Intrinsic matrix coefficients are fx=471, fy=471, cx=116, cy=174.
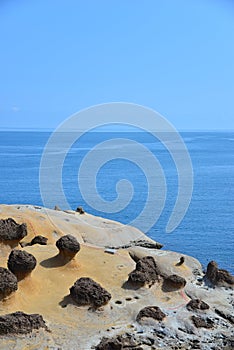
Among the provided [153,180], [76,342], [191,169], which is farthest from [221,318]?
[191,169]

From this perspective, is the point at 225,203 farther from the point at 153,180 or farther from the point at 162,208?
the point at 153,180

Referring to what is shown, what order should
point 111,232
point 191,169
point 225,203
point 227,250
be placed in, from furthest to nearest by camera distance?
point 191,169
point 225,203
point 227,250
point 111,232

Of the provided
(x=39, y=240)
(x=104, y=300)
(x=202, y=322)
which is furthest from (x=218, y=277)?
(x=39, y=240)

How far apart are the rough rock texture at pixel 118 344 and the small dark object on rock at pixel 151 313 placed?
1.45 metres

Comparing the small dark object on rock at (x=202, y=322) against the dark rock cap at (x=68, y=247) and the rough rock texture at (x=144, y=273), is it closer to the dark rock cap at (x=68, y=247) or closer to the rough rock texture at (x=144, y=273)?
the rough rock texture at (x=144, y=273)

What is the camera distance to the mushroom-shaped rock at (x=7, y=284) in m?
16.7

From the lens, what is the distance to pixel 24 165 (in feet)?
301

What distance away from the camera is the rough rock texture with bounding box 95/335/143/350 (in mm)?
15430

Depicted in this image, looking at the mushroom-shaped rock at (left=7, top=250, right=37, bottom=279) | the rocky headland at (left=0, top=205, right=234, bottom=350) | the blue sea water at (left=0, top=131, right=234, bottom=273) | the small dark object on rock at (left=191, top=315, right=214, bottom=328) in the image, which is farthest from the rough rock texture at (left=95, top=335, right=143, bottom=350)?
the blue sea water at (left=0, top=131, right=234, bottom=273)

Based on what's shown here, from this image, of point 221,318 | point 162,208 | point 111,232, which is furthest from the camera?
point 162,208

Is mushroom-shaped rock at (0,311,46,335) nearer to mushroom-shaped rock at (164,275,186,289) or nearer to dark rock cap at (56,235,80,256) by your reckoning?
dark rock cap at (56,235,80,256)

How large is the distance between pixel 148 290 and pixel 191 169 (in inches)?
2640

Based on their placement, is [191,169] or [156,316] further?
[191,169]

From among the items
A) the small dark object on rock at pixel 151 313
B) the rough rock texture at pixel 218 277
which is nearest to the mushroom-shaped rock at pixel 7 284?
the small dark object on rock at pixel 151 313
